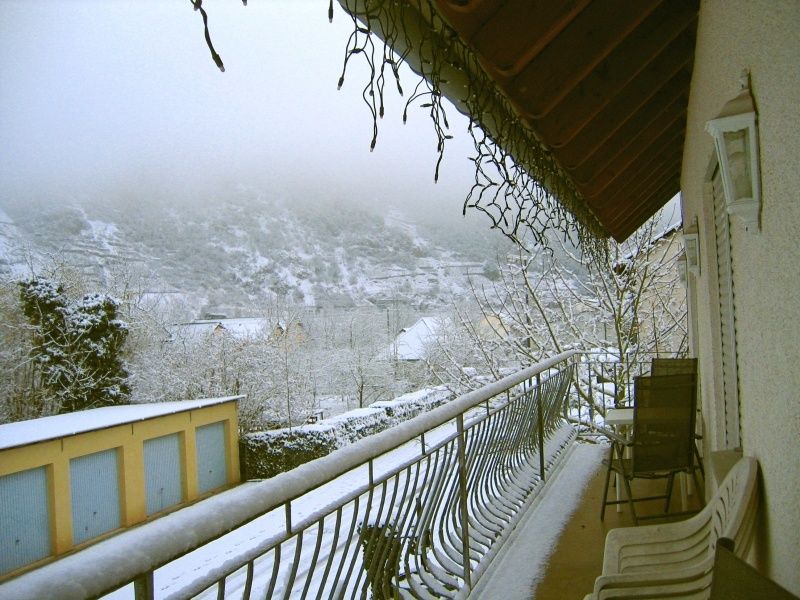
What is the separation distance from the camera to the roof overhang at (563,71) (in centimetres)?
184

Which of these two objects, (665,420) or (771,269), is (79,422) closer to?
(665,420)

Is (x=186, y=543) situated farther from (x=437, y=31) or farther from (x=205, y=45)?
(x=437, y=31)

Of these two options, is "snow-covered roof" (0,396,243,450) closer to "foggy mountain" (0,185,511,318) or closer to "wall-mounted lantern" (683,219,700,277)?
"foggy mountain" (0,185,511,318)

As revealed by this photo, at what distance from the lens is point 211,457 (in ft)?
60.7

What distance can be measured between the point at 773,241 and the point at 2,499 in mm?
16208

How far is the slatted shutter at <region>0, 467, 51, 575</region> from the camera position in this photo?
13.6 metres

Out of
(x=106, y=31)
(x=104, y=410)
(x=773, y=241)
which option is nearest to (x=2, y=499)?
(x=104, y=410)

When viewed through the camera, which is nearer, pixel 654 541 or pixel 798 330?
pixel 798 330

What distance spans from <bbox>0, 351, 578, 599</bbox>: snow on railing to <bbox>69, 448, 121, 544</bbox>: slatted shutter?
45.7 ft

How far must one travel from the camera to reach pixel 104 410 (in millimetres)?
18734

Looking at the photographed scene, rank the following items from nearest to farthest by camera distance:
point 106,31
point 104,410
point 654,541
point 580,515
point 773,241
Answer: point 773,241 → point 654,541 → point 580,515 → point 104,410 → point 106,31

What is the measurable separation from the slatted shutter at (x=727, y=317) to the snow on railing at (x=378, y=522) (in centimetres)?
110

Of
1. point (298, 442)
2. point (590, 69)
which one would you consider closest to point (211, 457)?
point (298, 442)

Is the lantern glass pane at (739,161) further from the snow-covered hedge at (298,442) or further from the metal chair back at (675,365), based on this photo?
the snow-covered hedge at (298,442)
